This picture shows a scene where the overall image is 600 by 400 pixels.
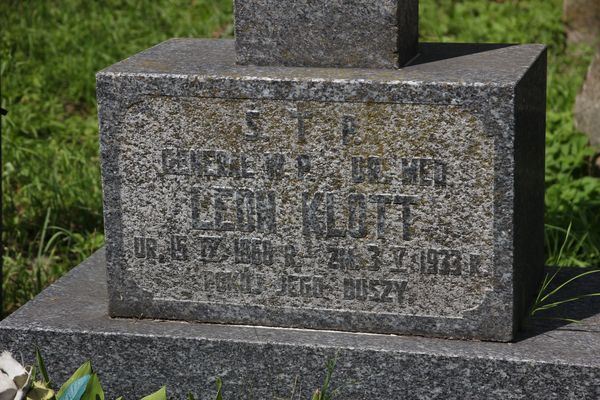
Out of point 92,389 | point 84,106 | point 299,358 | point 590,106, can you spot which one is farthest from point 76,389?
point 84,106

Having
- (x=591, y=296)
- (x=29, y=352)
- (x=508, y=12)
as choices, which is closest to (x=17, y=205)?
(x=29, y=352)

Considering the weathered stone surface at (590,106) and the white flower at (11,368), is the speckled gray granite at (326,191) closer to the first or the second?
the white flower at (11,368)

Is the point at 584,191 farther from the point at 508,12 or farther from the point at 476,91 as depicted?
the point at 508,12

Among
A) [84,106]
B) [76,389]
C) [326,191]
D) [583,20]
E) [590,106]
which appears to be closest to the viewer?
[76,389]

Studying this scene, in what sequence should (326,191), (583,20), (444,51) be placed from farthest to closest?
(583,20) < (444,51) < (326,191)

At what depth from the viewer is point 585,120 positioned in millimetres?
5031

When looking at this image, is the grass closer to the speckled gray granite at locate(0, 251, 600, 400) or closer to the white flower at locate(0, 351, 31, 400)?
the speckled gray granite at locate(0, 251, 600, 400)

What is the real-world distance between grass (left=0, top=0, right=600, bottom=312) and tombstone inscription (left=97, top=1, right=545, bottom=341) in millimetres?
777

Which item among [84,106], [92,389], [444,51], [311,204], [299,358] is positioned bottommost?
[299,358]

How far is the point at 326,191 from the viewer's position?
3.00 m

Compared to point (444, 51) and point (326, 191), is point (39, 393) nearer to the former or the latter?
point (326, 191)

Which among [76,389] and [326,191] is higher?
[326,191]

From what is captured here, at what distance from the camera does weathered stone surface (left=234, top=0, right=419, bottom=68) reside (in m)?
3.01

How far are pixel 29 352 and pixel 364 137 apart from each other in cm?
105
